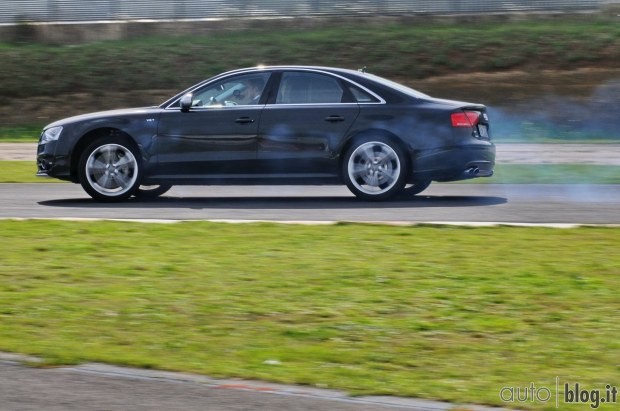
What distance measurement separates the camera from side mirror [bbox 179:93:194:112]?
13.0m

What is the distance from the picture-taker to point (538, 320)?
6.99m

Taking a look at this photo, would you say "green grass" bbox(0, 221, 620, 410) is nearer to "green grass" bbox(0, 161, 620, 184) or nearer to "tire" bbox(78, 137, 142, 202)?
"tire" bbox(78, 137, 142, 202)

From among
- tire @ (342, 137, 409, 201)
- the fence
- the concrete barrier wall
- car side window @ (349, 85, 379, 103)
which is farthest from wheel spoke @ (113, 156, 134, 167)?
the fence

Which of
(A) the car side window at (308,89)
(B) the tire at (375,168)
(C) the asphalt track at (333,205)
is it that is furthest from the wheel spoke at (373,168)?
(A) the car side window at (308,89)

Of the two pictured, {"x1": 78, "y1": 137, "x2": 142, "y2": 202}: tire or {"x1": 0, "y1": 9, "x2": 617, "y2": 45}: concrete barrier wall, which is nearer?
{"x1": 78, "y1": 137, "x2": 142, "y2": 202}: tire

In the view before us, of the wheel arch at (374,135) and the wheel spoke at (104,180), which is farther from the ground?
the wheel arch at (374,135)

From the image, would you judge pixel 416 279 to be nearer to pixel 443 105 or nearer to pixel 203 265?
pixel 203 265

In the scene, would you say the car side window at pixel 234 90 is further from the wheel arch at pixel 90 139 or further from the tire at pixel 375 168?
the tire at pixel 375 168

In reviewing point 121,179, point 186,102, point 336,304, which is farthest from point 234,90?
point 336,304

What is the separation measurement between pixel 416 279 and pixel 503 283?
61cm

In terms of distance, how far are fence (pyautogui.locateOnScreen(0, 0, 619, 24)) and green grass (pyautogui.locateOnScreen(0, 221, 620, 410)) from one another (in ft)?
79.0

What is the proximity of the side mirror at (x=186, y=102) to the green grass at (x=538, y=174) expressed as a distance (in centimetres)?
390

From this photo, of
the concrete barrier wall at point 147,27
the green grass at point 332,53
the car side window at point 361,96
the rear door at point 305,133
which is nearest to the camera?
the rear door at point 305,133

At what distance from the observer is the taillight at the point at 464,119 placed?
1269cm
